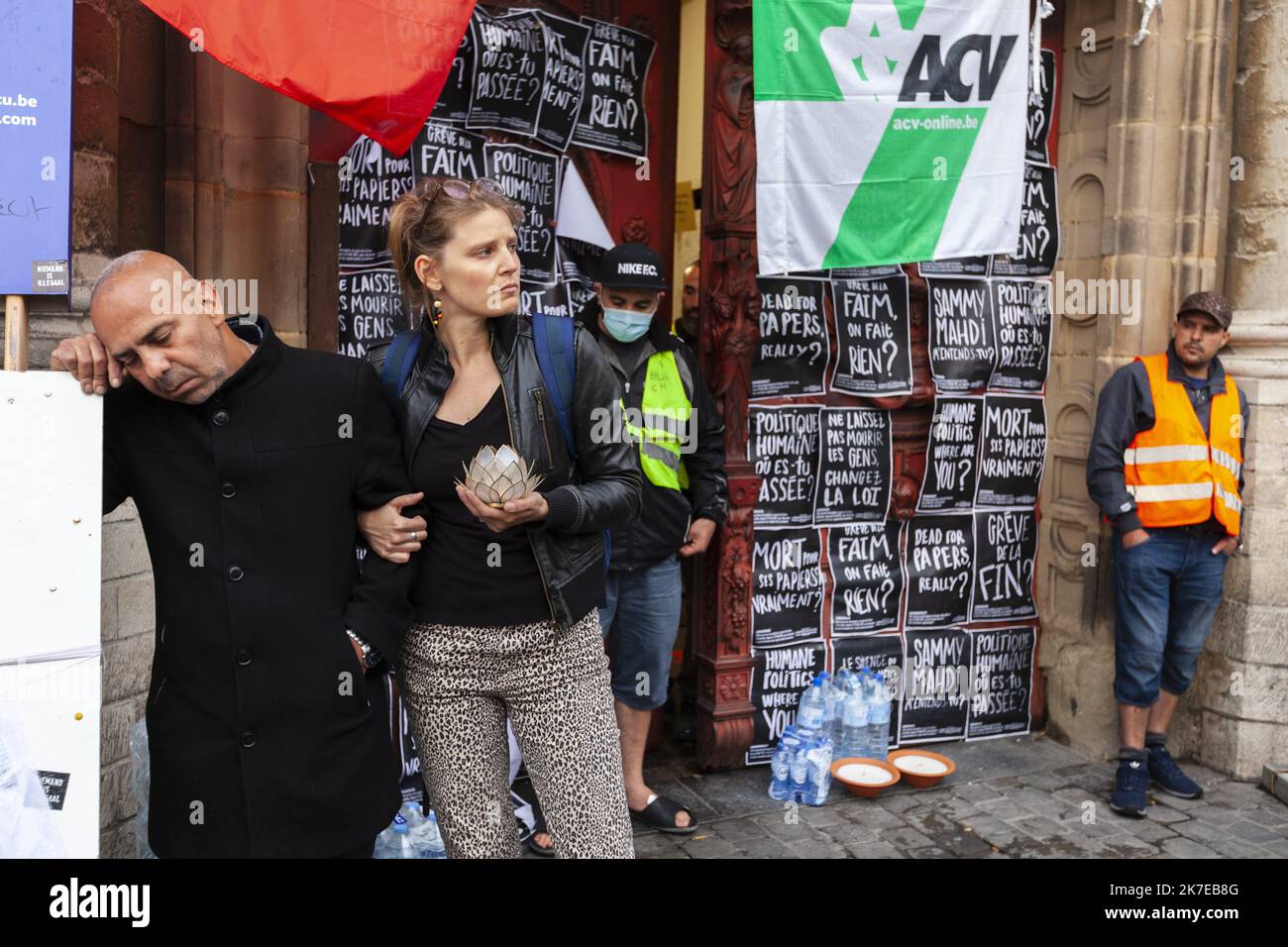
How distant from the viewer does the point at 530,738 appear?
9.53 feet

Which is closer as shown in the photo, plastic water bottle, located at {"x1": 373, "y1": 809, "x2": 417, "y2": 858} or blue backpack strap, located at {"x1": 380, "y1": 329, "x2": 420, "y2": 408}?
blue backpack strap, located at {"x1": 380, "y1": 329, "x2": 420, "y2": 408}

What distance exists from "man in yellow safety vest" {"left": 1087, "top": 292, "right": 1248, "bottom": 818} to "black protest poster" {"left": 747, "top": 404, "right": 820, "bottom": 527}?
4.21 feet

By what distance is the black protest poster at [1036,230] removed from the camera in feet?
19.8

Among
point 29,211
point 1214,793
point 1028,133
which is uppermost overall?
point 1028,133

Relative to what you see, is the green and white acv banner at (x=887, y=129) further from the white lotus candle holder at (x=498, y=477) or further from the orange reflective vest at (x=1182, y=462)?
the white lotus candle holder at (x=498, y=477)

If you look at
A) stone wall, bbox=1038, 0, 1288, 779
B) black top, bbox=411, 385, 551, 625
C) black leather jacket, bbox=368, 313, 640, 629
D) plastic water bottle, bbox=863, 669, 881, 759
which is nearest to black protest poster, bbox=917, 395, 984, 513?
stone wall, bbox=1038, 0, 1288, 779

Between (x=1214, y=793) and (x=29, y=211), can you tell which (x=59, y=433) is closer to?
(x=29, y=211)

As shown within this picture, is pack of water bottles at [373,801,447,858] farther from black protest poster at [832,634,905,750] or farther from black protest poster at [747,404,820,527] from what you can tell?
black protest poster at [832,634,905,750]

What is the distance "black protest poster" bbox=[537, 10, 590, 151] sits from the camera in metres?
5.04

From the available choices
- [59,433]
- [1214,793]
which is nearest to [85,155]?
[59,433]

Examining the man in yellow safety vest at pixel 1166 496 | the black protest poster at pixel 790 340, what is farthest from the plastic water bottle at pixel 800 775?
the black protest poster at pixel 790 340

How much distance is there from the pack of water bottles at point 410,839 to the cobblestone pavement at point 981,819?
83cm

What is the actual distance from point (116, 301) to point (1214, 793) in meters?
5.20

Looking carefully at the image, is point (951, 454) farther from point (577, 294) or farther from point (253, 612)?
point (253, 612)
